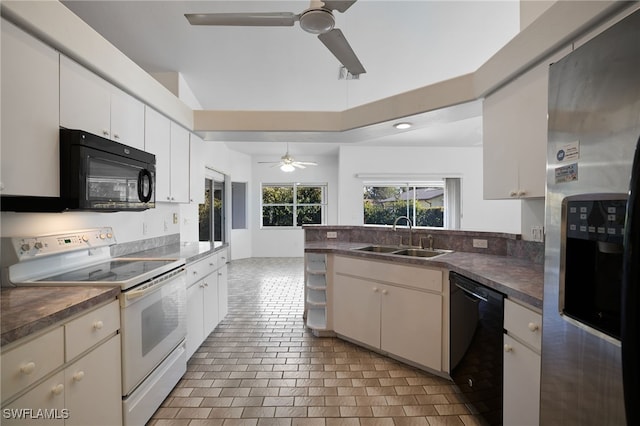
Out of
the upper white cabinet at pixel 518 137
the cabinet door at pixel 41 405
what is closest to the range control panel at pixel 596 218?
the upper white cabinet at pixel 518 137

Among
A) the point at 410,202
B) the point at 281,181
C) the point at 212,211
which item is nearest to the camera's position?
the point at 212,211

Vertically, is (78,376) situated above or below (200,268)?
below

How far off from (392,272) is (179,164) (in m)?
2.37

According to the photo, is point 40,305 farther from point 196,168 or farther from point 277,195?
point 277,195

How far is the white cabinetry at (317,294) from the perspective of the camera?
3027mm

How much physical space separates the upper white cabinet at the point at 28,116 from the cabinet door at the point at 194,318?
126 cm

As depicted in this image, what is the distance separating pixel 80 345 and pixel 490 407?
2122 millimetres

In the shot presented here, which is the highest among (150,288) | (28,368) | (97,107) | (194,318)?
(97,107)

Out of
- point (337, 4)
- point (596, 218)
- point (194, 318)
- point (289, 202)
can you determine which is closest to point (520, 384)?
point (596, 218)

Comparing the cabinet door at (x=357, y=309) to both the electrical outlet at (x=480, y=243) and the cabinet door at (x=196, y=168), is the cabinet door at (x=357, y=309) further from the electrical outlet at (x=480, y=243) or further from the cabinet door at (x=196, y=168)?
the cabinet door at (x=196, y=168)

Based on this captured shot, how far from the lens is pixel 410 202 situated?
7.01 meters

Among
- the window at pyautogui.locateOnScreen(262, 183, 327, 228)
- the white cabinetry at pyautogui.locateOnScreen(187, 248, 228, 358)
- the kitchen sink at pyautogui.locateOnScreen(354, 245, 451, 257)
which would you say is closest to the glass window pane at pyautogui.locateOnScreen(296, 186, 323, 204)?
the window at pyautogui.locateOnScreen(262, 183, 327, 228)

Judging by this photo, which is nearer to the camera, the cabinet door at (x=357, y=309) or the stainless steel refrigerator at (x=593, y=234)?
the stainless steel refrigerator at (x=593, y=234)

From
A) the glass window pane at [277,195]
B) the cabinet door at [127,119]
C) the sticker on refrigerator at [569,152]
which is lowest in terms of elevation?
the sticker on refrigerator at [569,152]
